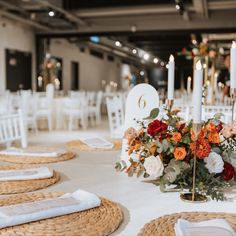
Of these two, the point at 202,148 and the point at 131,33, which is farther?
the point at 131,33

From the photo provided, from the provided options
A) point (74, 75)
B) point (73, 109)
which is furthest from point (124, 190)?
point (74, 75)

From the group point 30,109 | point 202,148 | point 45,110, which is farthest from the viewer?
point 45,110

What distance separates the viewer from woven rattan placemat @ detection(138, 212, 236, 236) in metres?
1.05

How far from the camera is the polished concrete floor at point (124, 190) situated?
1.22 metres

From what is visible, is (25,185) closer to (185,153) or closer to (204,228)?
(185,153)

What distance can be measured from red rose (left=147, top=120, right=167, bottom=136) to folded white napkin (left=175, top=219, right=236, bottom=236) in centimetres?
42

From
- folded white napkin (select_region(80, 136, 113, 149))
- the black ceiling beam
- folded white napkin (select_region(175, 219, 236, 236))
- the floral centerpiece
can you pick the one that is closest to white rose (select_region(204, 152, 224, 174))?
the floral centerpiece

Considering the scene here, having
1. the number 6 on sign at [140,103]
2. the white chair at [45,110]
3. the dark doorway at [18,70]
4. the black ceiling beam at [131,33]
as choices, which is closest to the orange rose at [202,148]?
the number 6 on sign at [140,103]

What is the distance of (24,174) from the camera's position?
1576mm

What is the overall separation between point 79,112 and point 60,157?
720cm

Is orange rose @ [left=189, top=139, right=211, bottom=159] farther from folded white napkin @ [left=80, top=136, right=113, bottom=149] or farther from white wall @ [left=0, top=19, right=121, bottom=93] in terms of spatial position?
white wall @ [left=0, top=19, right=121, bottom=93]

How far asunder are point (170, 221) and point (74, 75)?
16.7 metres

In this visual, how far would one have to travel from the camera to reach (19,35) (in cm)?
1270

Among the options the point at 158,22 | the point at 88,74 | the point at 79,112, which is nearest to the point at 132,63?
the point at 88,74
